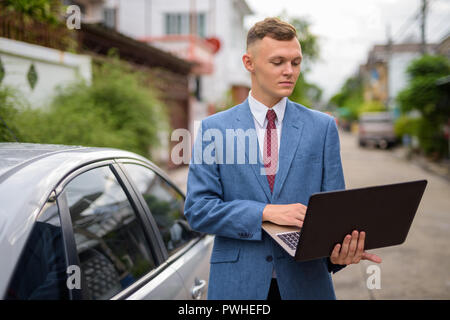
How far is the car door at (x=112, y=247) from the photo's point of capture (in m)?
2.03

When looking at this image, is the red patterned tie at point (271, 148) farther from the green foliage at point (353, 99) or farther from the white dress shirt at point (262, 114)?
the green foliage at point (353, 99)

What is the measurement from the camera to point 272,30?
66.7 inches

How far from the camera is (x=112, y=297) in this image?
189 cm

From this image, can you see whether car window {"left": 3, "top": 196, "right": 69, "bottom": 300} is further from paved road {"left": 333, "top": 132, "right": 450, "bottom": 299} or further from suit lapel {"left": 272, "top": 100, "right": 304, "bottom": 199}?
paved road {"left": 333, "top": 132, "right": 450, "bottom": 299}

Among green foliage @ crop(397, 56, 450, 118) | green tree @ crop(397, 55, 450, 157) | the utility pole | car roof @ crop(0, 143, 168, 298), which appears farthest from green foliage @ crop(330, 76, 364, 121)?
car roof @ crop(0, 143, 168, 298)

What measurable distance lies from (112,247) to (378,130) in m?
25.3

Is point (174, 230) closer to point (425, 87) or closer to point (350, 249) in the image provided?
point (350, 249)

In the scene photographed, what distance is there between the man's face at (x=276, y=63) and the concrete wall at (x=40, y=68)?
3899 mm

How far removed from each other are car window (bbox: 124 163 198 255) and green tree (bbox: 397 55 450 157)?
15.3 meters

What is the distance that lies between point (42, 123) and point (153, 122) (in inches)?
90.6

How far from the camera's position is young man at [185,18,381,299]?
1703mm

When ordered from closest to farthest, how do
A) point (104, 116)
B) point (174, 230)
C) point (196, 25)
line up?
1. point (174, 230)
2. point (104, 116)
3. point (196, 25)

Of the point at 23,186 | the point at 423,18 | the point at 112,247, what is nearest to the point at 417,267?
the point at 112,247
